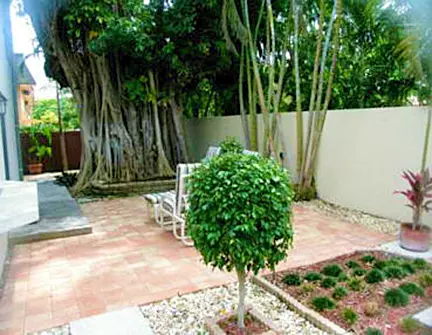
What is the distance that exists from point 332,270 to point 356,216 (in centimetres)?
203

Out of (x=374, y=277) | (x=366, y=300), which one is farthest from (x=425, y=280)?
(x=366, y=300)

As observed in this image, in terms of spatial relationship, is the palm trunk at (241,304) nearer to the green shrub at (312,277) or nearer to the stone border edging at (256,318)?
the stone border edging at (256,318)

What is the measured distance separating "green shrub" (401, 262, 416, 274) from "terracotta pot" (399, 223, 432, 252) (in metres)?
0.39

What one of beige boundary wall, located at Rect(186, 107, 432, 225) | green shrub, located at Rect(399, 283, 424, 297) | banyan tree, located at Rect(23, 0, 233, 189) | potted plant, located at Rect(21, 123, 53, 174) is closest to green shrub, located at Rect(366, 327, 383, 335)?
green shrub, located at Rect(399, 283, 424, 297)

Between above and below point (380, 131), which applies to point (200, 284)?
below

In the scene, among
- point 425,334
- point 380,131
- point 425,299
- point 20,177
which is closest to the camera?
point 425,334

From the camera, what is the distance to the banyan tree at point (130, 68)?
632 cm

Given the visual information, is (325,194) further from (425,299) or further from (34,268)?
(34,268)

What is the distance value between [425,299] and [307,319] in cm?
91

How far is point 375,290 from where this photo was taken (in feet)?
8.61

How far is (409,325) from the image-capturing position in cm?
212

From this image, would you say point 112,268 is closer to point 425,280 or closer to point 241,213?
point 241,213

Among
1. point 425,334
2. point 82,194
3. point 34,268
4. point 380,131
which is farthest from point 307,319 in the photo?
point 82,194

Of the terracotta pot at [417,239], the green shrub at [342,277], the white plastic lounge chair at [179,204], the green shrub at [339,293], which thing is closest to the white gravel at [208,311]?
the green shrub at [339,293]
